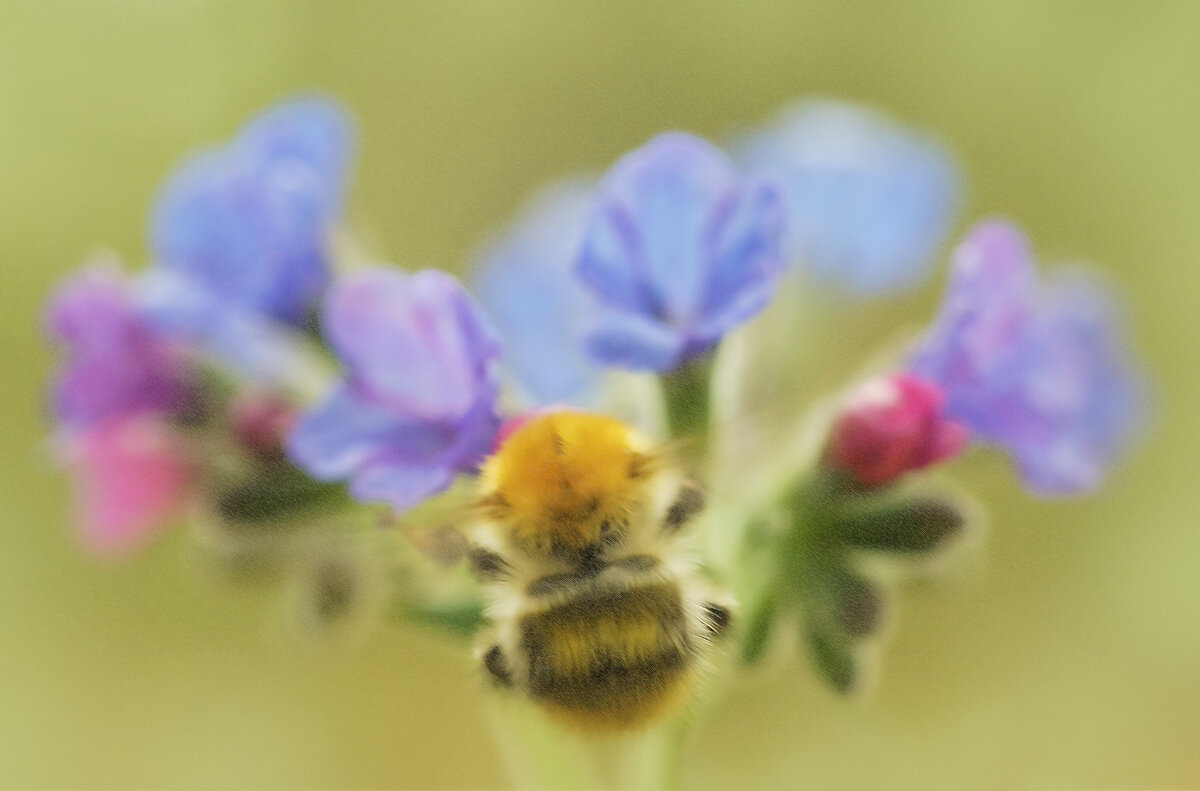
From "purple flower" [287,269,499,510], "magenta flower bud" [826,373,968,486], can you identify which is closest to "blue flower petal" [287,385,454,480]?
"purple flower" [287,269,499,510]

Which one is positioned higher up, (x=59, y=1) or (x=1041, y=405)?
(x=59, y=1)

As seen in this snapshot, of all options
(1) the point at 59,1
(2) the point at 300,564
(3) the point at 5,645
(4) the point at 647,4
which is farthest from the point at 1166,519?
(1) the point at 59,1

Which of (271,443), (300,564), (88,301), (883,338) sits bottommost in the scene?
(300,564)

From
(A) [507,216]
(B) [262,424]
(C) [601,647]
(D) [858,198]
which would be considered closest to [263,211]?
(B) [262,424]

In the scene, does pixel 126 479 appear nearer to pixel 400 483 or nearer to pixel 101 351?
pixel 101 351

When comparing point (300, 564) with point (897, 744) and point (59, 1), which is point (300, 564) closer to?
point (897, 744)

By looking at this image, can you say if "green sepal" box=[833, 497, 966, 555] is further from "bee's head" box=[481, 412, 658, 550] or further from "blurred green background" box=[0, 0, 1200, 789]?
"blurred green background" box=[0, 0, 1200, 789]
